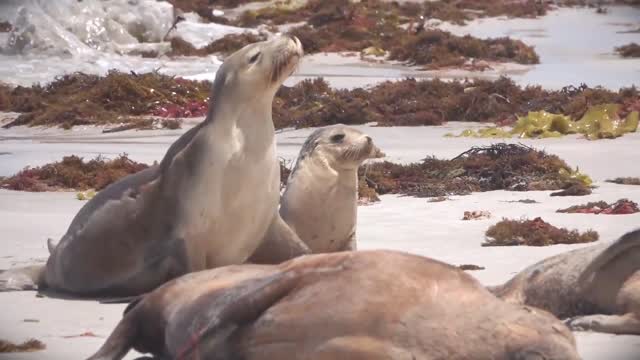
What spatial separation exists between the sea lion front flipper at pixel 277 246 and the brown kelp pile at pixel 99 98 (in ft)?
31.0

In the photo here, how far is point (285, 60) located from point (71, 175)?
4.64m

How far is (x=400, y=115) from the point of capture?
15.4 metres

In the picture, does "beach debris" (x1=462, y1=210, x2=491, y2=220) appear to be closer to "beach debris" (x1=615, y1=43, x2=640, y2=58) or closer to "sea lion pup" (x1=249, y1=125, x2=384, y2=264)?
"sea lion pup" (x1=249, y1=125, x2=384, y2=264)

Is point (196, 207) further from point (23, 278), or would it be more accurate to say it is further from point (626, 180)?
point (626, 180)

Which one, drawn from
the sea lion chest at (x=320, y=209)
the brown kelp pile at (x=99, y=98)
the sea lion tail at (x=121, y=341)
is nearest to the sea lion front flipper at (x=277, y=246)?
the sea lion chest at (x=320, y=209)

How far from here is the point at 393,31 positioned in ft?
86.3

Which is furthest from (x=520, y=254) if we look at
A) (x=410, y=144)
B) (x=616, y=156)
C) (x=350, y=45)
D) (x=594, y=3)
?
(x=594, y=3)

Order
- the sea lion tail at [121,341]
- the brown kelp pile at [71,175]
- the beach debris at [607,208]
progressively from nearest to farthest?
the sea lion tail at [121,341] < the beach debris at [607,208] < the brown kelp pile at [71,175]

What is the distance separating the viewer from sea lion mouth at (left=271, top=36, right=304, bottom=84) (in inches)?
267

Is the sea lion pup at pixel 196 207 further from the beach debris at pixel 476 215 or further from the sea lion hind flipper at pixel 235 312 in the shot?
the beach debris at pixel 476 215

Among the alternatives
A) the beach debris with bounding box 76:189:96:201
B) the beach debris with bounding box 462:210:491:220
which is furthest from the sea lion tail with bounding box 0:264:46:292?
the beach debris with bounding box 76:189:96:201

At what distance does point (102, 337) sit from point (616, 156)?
7343 millimetres

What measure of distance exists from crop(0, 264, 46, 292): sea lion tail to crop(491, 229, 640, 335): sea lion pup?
2163mm

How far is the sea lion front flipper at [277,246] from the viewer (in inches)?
265
